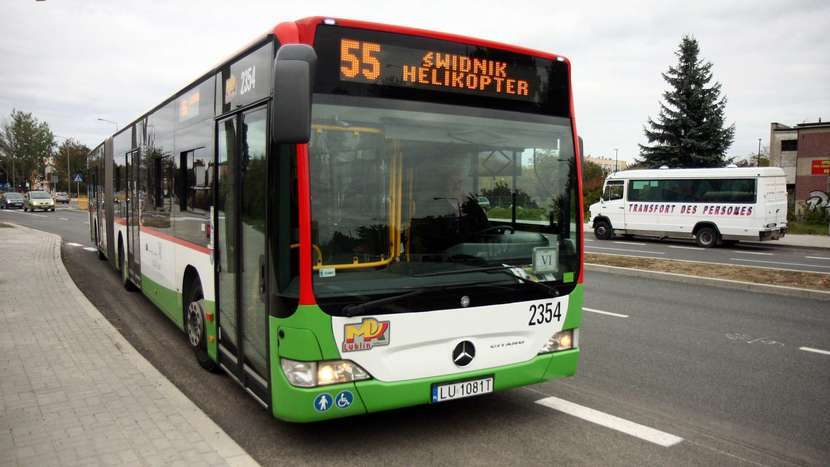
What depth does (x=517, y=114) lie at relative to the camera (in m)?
4.87

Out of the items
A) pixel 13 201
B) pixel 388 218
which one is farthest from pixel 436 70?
pixel 13 201

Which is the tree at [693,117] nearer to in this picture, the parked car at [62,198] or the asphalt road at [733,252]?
the asphalt road at [733,252]

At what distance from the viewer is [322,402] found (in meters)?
4.07

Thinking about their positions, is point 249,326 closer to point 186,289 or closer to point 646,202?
point 186,289

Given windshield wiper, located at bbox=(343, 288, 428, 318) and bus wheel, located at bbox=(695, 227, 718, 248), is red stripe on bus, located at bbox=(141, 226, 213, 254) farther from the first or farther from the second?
bus wheel, located at bbox=(695, 227, 718, 248)

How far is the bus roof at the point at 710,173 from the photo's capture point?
22812 mm

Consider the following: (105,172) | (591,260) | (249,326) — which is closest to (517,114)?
(249,326)

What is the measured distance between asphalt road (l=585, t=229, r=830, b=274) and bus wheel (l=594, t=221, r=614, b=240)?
1.31 ft

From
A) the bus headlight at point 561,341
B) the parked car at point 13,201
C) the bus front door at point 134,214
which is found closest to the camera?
the bus headlight at point 561,341

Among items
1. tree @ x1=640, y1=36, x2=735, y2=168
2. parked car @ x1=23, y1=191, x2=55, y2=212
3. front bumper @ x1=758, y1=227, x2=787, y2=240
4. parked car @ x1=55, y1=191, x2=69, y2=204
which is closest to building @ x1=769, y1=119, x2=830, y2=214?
Answer: tree @ x1=640, y1=36, x2=735, y2=168

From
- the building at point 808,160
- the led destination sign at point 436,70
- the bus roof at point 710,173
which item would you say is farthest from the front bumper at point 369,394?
the building at point 808,160

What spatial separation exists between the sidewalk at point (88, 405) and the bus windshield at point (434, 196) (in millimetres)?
1486

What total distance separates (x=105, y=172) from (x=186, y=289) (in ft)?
25.3

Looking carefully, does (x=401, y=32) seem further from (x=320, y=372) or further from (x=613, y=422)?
(x=613, y=422)
